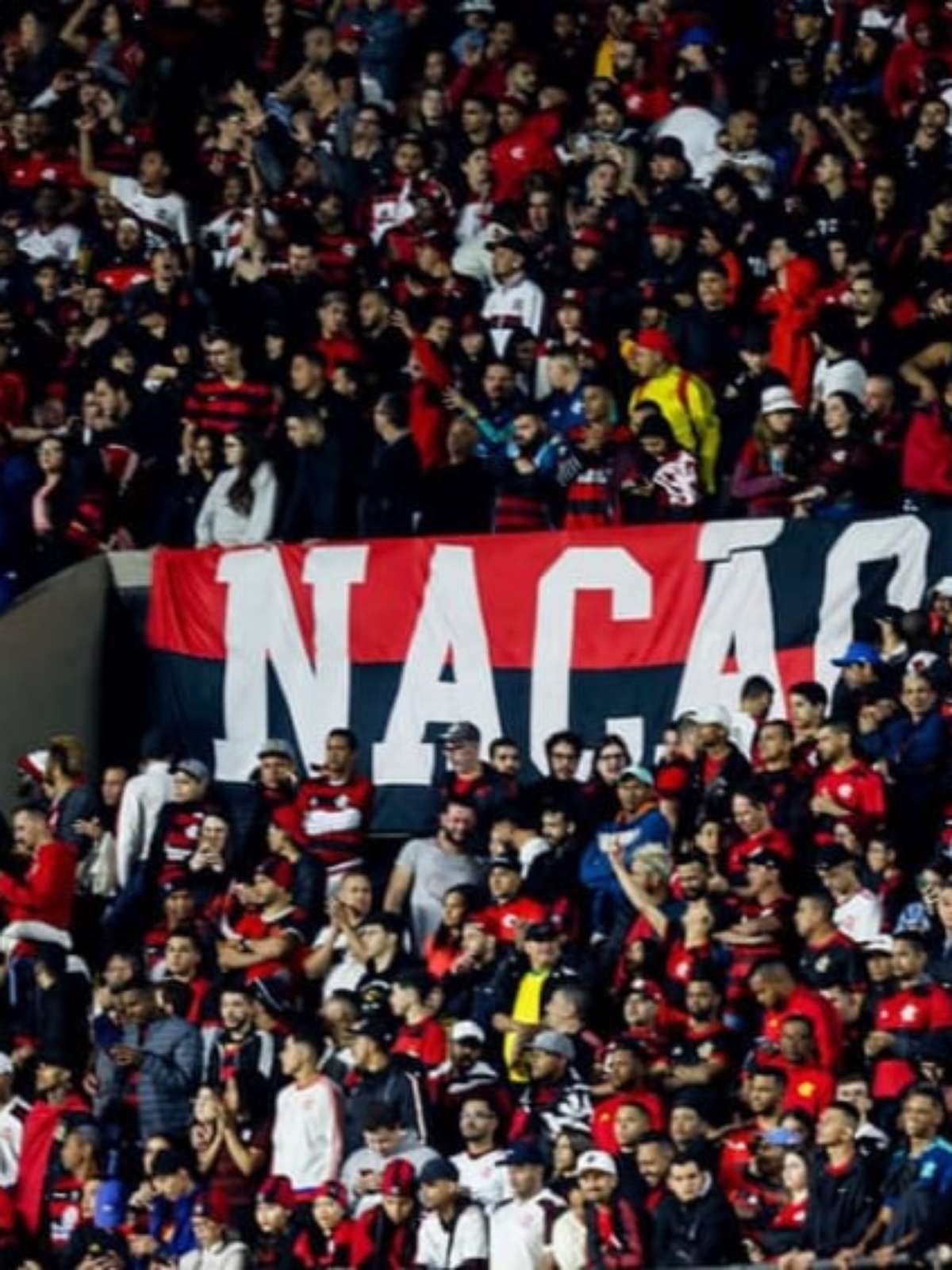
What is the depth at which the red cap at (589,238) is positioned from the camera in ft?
75.1

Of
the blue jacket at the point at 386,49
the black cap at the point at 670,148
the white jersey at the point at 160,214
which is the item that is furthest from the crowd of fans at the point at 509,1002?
the blue jacket at the point at 386,49

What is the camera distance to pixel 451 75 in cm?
2505

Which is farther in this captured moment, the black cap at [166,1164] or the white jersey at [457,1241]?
the black cap at [166,1164]

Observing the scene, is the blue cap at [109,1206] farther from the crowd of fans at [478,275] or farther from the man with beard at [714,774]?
the crowd of fans at [478,275]

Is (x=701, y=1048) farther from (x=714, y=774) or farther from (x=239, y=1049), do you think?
(x=239, y=1049)

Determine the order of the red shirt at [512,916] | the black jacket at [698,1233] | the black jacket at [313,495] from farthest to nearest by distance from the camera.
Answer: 1. the black jacket at [313,495]
2. the red shirt at [512,916]
3. the black jacket at [698,1233]

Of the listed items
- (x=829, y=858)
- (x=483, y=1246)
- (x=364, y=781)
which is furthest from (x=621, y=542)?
(x=483, y=1246)

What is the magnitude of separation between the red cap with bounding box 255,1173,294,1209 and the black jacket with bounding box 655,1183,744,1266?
1.84 m

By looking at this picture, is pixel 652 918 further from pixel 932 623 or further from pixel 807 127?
pixel 807 127

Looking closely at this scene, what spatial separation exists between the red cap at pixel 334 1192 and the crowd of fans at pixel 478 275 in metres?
4.06

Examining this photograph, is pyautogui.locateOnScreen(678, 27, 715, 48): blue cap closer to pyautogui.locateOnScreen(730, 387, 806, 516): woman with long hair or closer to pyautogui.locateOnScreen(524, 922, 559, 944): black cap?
pyautogui.locateOnScreen(730, 387, 806, 516): woman with long hair

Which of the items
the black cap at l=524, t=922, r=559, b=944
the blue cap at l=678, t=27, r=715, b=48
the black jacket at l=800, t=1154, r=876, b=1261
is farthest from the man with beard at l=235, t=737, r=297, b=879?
the blue cap at l=678, t=27, r=715, b=48

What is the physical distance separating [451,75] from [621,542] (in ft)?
15.4

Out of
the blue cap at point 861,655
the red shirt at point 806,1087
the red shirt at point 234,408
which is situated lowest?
the red shirt at point 806,1087
